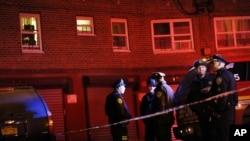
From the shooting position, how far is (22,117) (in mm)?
9836

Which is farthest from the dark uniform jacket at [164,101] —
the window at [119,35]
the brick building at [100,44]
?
the window at [119,35]

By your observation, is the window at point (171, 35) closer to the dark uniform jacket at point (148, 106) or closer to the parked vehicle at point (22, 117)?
the dark uniform jacket at point (148, 106)

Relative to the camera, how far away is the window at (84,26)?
19638mm

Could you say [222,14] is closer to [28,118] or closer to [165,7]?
[165,7]

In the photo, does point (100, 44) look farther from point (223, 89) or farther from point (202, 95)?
point (223, 89)

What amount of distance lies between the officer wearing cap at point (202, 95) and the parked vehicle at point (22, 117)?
2.90m

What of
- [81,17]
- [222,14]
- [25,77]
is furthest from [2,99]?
[222,14]

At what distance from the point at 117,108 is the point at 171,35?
10661 millimetres

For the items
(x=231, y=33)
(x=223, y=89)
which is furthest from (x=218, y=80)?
(x=231, y=33)

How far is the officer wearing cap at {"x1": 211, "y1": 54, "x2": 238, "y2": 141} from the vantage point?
28.4 feet

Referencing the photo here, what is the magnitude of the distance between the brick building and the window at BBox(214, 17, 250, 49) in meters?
0.04

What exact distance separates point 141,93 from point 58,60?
3554 mm

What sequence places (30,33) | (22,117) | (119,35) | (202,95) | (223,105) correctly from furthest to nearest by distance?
(119,35)
(30,33)
(22,117)
(202,95)
(223,105)

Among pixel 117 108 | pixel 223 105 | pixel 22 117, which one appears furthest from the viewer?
pixel 117 108
